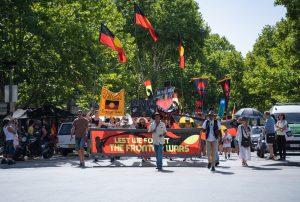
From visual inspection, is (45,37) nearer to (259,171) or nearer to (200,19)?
(259,171)

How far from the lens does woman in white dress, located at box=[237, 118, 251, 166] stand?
20.4 m

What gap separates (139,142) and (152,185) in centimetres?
867

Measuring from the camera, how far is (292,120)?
93.1ft

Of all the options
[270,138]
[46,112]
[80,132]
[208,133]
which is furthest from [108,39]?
[208,133]

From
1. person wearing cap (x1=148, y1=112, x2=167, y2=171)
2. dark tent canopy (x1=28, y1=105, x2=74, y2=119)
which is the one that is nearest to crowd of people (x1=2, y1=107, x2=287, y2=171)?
person wearing cap (x1=148, y1=112, x2=167, y2=171)

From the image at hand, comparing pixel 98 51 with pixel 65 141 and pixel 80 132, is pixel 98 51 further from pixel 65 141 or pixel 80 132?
pixel 80 132

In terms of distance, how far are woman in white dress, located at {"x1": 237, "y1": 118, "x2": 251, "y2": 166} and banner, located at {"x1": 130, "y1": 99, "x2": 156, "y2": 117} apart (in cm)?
853

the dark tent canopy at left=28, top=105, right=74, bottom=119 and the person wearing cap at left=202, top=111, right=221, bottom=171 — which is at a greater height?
the dark tent canopy at left=28, top=105, right=74, bottom=119

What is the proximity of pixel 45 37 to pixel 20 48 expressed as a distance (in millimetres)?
1406

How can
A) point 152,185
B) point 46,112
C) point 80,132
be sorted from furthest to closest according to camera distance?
point 46,112
point 80,132
point 152,185

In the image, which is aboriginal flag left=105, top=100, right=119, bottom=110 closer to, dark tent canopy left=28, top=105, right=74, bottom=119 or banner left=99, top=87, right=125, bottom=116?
banner left=99, top=87, right=125, bottom=116

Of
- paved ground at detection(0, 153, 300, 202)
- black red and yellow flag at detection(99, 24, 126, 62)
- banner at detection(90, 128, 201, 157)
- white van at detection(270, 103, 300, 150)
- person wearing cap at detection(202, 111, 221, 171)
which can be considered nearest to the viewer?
paved ground at detection(0, 153, 300, 202)

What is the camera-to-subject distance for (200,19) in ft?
212

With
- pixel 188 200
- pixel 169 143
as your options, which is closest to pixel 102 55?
pixel 169 143
